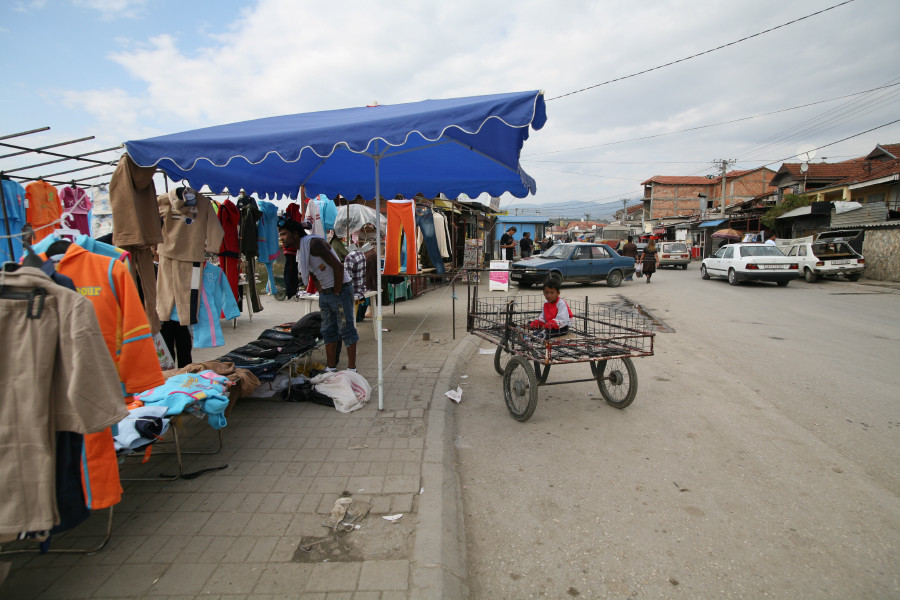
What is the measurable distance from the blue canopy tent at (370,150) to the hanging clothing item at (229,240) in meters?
0.44

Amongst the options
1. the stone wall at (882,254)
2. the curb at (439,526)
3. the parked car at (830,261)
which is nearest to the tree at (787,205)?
the stone wall at (882,254)

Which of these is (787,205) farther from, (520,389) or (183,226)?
(183,226)

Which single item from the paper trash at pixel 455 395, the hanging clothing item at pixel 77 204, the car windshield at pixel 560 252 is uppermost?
the hanging clothing item at pixel 77 204

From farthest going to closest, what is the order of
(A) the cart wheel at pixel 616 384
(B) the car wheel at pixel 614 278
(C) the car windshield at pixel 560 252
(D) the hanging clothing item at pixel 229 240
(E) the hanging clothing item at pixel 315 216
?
(B) the car wheel at pixel 614 278 → (C) the car windshield at pixel 560 252 → (E) the hanging clothing item at pixel 315 216 → (D) the hanging clothing item at pixel 229 240 → (A) the cart wheel at pixel 616 384

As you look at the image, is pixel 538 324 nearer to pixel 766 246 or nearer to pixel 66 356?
pixel 66 356

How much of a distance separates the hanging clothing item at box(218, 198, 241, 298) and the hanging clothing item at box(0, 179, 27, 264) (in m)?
1.85

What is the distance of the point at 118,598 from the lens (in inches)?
84.4

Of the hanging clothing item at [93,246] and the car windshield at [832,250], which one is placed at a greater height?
the hanging clothing item at [93,246]

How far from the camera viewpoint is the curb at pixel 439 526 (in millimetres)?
2248

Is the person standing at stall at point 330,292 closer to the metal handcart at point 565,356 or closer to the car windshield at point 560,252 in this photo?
the metal handcart at point 565,356

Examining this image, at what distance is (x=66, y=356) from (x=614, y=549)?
3100mm

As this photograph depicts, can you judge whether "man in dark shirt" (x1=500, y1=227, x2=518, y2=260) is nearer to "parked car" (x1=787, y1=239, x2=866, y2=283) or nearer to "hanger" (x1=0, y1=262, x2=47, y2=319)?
"parked car" (x1=787, y1=239, x2=866, y2=283)

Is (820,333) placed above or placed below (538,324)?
below

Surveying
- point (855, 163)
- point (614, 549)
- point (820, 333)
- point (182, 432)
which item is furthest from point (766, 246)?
point (855, 163)
